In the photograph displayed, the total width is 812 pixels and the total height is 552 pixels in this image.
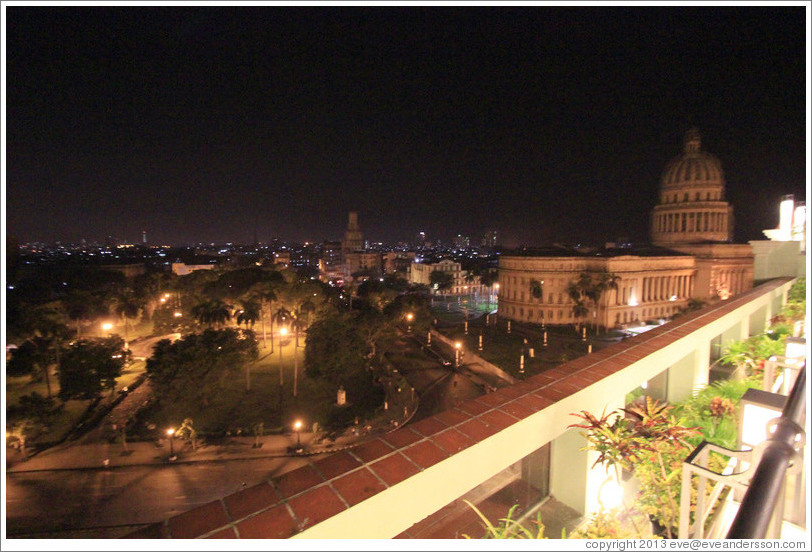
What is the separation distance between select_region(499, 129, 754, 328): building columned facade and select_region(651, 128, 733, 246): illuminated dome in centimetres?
13

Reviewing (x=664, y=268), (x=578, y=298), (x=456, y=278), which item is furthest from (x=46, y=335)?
(x=456, y=278)

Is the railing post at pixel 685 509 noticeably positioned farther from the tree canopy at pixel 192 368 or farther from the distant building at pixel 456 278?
the distant building at pixel 456 278

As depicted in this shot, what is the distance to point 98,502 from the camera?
49.1ft

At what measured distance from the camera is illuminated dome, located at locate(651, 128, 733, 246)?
63.5 m

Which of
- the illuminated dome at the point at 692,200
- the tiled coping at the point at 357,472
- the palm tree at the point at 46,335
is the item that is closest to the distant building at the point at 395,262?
the illuminated dome at the point at 692,200

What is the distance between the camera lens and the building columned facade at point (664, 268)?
51.8 metres

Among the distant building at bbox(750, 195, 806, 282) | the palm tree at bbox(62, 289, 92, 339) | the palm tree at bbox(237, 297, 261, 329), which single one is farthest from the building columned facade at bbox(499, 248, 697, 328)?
the palm tree at bbox(62, 289, 92, 339)

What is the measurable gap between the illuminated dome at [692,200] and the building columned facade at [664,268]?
0.13m

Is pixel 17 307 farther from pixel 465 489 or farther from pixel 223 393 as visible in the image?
pixel 465 489

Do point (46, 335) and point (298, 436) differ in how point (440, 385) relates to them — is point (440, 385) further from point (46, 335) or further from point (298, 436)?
point (46, 335)

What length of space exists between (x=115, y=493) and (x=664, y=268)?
209ft

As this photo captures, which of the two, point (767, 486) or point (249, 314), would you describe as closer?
point (767, 486)

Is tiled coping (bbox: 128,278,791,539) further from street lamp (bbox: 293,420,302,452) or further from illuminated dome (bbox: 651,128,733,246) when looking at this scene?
illuminated dome (bbox: 651,128,733,246)

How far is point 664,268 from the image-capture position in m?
55.2
